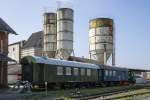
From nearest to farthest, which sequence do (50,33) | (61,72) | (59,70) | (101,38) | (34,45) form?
(59,70)
(61,72)
(50,33)
(101,38)
(34,45)

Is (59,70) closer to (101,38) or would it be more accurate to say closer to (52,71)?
(52,71)

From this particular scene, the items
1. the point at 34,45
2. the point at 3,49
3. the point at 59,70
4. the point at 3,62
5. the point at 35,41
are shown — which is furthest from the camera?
the point at 35,41

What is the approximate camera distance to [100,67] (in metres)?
40.1

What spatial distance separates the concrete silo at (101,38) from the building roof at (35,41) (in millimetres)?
14372

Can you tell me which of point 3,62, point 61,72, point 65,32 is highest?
point 65,32

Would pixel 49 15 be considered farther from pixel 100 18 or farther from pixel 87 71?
pixel 87 71

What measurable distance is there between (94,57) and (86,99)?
34.9 metres

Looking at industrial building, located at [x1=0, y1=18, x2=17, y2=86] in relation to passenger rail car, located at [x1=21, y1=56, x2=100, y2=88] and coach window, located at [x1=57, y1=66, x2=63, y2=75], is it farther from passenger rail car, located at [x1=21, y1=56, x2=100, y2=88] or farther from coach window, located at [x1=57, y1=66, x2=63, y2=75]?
coach window, located at [x1=57, y1=66, x2=63, y2=75]

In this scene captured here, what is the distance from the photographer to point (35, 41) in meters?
67.8

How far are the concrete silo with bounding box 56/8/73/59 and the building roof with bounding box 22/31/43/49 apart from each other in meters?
16.1

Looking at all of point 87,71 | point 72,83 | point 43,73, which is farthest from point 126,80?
point 43,73

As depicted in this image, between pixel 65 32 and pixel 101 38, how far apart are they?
22.4ft

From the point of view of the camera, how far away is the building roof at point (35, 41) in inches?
2606

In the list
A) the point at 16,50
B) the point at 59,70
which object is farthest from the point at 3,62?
the point at 16,50
